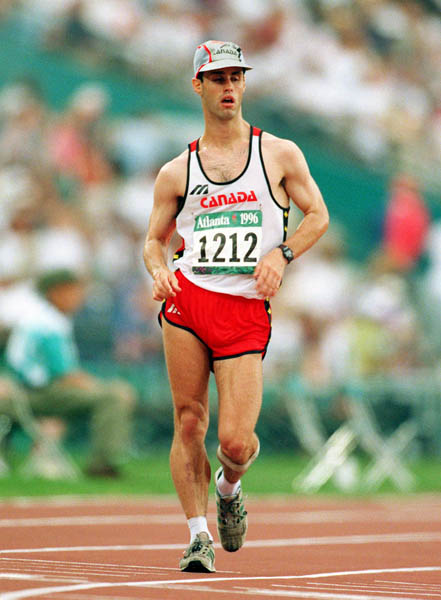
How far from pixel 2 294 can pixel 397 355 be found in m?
6.08

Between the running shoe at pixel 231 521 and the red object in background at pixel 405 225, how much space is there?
14066 millimetres

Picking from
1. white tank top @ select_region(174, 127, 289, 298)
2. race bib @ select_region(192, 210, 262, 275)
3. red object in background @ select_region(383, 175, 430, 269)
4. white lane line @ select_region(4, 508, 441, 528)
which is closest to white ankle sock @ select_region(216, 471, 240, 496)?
white tank top @ select_region(174, 127, 289, 298)

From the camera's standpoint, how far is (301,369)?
17.9 m

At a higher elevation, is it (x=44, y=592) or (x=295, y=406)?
(x=295, y=406)

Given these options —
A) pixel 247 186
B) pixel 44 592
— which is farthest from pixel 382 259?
pixel 44 592

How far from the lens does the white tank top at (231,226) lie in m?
6.80

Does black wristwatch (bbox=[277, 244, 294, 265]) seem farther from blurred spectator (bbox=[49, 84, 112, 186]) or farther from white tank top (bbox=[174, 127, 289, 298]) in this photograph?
blurred spectator (bbox=[49, 84, 112, 186])

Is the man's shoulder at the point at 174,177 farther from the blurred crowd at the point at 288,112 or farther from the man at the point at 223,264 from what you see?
the blurred crowd at the point at 288,112

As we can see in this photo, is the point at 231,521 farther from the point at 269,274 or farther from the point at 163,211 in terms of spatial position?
the point at 163,211

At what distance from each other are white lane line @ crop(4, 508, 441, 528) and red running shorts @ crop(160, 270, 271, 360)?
3.07 metres

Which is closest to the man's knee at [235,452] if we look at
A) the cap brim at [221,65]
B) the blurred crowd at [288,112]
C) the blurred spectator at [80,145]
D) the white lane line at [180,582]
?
the white lane line at [180,582]

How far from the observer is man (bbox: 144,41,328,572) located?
6.76 metres

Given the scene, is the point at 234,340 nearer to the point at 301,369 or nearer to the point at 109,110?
the point at 301,369

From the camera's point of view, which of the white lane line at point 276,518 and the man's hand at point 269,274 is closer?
the man's hand at point 269,274
